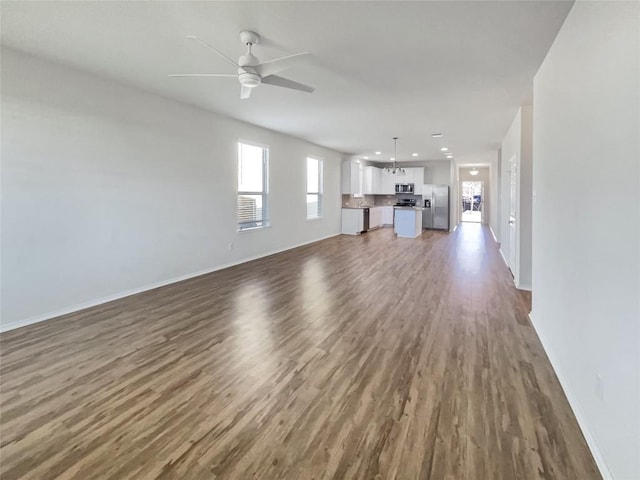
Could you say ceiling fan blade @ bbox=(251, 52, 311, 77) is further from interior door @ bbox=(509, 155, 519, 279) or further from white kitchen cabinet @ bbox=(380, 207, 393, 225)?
white kitchen cabinet @ bbox=(380, 207, 393, 225)

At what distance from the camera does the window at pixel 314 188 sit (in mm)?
8797

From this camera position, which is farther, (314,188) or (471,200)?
(471,200)

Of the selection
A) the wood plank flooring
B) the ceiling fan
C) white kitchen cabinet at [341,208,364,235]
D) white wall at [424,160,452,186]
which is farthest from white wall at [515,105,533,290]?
white wall at [424,160,452,186]

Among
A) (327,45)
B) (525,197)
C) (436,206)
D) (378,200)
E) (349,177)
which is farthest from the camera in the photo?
(378,200)

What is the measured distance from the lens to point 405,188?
1254 cm

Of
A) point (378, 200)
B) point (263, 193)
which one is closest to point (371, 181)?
point (378, 200)

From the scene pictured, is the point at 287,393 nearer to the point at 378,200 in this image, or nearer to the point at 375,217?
the point at 375,217

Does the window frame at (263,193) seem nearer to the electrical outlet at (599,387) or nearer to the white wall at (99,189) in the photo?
the white wall at (99,189)

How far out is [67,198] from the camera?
3646mm

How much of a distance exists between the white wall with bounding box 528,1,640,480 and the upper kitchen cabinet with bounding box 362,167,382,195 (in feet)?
29.9

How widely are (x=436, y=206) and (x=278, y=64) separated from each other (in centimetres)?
1022

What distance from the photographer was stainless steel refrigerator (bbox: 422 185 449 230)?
38.2 ft

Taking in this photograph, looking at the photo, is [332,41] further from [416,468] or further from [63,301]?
[63,301]

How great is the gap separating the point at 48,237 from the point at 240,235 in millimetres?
3128
